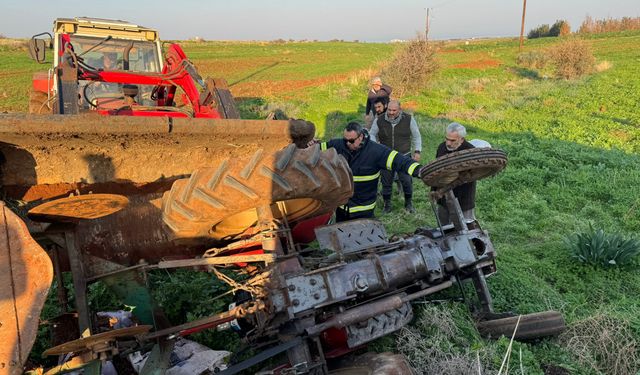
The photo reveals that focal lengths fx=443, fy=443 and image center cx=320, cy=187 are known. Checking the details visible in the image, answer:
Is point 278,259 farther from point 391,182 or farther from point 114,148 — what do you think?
point 391,182

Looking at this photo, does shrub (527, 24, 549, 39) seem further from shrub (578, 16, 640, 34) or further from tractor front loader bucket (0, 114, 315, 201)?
tractor front loader bucket (0, 114, 315, 201)

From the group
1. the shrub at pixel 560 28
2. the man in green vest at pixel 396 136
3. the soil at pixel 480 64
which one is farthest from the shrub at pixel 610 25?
the man in green vest at pixel 396 136

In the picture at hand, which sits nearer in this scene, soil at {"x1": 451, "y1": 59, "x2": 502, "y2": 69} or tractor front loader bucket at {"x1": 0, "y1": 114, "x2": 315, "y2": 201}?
tractor front loader bucket at {"x1": 0, "y1": 114, "x2": 315, "y2": 201}

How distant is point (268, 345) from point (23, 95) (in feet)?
55.7

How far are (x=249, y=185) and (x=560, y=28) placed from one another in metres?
63.3

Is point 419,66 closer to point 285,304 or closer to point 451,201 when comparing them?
point 451,201

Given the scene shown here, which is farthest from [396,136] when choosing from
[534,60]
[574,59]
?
[534,60]

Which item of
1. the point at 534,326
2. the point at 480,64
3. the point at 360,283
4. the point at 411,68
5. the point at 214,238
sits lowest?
the point at 534,326

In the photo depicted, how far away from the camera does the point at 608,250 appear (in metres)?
4.77

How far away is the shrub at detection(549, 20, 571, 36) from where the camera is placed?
5326 cm

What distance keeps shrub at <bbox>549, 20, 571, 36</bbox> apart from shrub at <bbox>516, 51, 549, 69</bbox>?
29.8 metres

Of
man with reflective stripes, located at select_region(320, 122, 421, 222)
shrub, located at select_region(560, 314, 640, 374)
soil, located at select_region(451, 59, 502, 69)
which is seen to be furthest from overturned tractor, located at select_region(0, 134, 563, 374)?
soil, located at select_region(451, 59, 502, 69)

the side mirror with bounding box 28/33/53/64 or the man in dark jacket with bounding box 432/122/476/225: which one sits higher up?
the side mirror with bounding box 28/33/53/64

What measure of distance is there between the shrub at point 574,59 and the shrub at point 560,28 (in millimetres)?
35473
